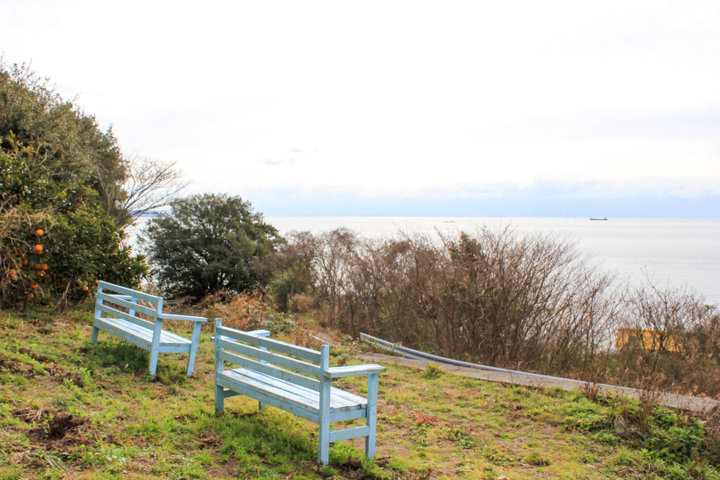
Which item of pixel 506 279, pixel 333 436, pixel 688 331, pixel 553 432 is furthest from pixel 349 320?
pixel 333 436

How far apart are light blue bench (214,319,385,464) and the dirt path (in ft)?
10.5

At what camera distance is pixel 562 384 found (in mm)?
6945

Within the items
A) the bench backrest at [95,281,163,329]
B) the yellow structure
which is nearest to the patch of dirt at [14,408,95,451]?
the bench backrest at [95,281,163,329]

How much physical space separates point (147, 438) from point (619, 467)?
409 cm

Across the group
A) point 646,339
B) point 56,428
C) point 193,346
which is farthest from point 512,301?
point 56,428

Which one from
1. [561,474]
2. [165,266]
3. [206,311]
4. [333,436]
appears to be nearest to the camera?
[333,436]

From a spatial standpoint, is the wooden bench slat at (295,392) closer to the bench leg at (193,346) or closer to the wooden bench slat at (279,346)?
the wooden bench slat at (279,346)

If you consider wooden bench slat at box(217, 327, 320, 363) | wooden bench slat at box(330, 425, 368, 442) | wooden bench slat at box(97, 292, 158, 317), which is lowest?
wooden bench slat at box(330, 425, 368, 442)

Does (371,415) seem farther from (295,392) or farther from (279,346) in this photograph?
(279,346)

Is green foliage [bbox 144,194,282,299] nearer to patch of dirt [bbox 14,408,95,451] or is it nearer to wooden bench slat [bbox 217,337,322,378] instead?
wooden bench slat [bbox 217,337,322,378]

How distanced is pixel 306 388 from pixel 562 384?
410cm

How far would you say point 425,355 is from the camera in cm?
1068

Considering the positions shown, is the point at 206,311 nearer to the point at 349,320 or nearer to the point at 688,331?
the point at 349,320

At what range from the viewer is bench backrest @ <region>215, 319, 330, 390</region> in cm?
411
